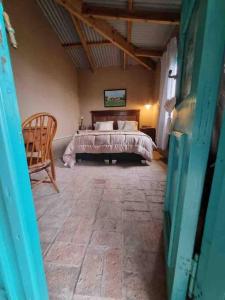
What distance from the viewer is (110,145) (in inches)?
129

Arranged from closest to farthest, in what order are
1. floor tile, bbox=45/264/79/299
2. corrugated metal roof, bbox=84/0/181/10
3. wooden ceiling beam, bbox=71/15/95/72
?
floor tile, bbox=45/264/79/299, corrugated metal roof, bbox=84/0/181/10, wooden ceiling beam, bbox=71/15/95/72

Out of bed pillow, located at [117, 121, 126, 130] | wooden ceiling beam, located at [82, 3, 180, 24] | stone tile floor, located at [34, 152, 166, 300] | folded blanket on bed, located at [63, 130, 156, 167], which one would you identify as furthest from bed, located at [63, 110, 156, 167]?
wooden ceiling beam, located at [82, 3, 180, 24]

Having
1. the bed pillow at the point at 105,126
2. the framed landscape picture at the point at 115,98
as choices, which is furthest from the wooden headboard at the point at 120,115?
the bed pillow at the point at 105,126

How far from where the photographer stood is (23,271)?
65cm

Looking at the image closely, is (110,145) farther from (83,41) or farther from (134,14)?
(83,41)

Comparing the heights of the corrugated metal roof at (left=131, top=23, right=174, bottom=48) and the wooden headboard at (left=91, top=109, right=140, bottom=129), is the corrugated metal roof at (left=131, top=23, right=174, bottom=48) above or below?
above

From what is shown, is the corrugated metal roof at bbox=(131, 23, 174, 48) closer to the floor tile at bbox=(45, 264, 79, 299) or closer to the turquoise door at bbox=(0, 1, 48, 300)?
the turquoise door at bbox=(0, 1, 48, 300)

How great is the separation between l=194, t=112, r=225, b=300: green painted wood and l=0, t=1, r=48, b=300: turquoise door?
699mm

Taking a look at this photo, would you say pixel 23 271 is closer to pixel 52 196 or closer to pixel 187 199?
pixel 187 199

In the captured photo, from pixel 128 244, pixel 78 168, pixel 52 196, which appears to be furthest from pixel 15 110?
pixel 78 168

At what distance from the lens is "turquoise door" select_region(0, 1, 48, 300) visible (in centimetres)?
52

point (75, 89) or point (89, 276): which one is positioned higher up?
point (75, 89)

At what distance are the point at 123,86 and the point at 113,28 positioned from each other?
83.9 inches

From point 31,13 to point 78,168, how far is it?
3.10m
